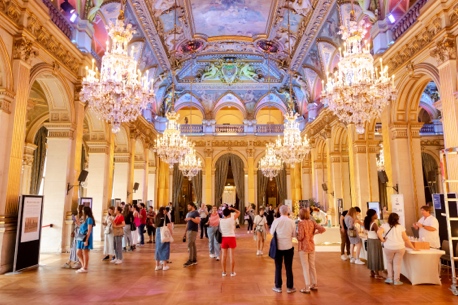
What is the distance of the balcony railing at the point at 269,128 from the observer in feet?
69.8

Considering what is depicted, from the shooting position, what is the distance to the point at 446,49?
7199mm

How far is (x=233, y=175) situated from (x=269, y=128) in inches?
149

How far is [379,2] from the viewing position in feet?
32.6

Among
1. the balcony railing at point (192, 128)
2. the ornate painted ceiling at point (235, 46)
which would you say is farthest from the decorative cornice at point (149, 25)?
the balcony railing at point (192, 128)

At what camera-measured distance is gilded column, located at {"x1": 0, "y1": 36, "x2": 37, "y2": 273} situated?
652 centimetres

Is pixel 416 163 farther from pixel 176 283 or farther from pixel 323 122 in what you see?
pixel 176 283

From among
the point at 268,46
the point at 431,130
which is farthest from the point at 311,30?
the point at 431,130

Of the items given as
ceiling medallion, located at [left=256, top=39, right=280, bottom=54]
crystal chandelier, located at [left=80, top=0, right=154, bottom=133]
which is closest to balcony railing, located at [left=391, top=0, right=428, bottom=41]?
ceiling medallion, located at [left=256, top=39, right=280, bottom=54]

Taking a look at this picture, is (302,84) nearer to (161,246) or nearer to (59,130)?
(59,130)

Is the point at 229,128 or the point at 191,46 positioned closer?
the point at 191,46

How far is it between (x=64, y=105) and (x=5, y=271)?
4592 millimetres

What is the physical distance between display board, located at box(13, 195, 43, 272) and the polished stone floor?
0.88 feet

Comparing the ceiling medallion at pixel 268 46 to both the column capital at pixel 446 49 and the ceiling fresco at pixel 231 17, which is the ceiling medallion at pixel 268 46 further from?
the column capital at pixel 446 49

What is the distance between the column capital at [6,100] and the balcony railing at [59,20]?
249 cm
